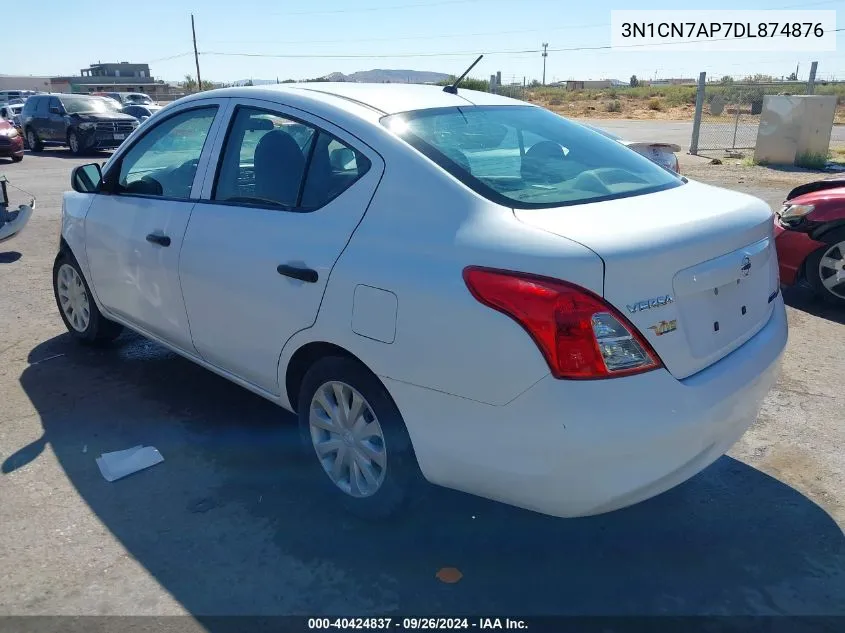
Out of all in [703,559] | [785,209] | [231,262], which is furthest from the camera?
[785,209]

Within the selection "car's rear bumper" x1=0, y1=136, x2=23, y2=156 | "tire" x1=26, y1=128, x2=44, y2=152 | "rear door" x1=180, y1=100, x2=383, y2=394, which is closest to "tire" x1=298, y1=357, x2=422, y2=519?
"rear door" x1=180, y1=100, x2=383, y2=394

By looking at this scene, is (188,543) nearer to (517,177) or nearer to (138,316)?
(138,316)

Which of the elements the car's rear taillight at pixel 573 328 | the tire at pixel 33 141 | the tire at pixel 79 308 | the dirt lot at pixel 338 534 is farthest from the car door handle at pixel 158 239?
the tire at pixel 33 141

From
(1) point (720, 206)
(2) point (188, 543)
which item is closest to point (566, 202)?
(1) point (720, 206)

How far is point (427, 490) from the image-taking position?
2.86m

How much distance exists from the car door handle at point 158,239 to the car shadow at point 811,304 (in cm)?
501

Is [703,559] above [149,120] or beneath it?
beneath

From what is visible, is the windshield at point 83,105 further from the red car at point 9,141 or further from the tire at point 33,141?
the red car at point 9,141

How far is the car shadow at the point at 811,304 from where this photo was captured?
19.1 feet

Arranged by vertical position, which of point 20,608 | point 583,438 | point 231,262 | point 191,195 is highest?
point 191,195

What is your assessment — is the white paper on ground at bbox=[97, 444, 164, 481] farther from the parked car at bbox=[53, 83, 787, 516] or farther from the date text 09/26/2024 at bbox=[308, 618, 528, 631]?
the date text 09/26/2024 at bbox=[308, 618, 528, 631]

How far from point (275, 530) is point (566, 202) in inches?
71.6

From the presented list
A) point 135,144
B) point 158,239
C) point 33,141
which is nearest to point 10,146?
point 33,141

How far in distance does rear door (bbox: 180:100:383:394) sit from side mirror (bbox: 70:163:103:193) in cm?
129
